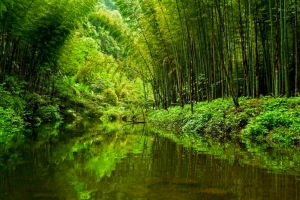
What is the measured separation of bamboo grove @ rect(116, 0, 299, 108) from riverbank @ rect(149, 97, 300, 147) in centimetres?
43

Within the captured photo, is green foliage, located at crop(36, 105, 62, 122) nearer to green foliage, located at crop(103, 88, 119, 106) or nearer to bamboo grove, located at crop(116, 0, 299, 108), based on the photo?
bamboo grove, located at crop(116, 0, 299, 108)

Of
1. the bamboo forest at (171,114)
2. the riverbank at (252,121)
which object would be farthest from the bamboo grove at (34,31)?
the riverbank at (252,121)

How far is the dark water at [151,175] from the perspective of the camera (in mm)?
3150

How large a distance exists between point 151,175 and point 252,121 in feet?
15.7

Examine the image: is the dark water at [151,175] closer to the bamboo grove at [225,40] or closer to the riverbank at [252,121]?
the riverbank at [252,121]

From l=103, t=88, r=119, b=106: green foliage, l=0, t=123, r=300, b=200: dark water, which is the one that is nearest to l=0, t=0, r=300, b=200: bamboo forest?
l=0, t=123, r=300, b=200: dark water

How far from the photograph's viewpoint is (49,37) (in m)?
13.1

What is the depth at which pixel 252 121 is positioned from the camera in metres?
8.13

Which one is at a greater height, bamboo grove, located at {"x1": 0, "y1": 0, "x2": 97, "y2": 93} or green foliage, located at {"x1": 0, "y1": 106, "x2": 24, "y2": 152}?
bamboo grove, located at {"x1": 0, "y1": 0, "x2": 97, "y2": 93}

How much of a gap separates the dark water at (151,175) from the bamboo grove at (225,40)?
3.94 metres

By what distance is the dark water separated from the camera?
10.3 feet

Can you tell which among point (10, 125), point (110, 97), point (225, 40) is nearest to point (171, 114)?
point (225, 40)

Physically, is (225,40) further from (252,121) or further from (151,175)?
(151,175)

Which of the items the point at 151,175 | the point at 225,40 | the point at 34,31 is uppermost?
the point at 34,31
